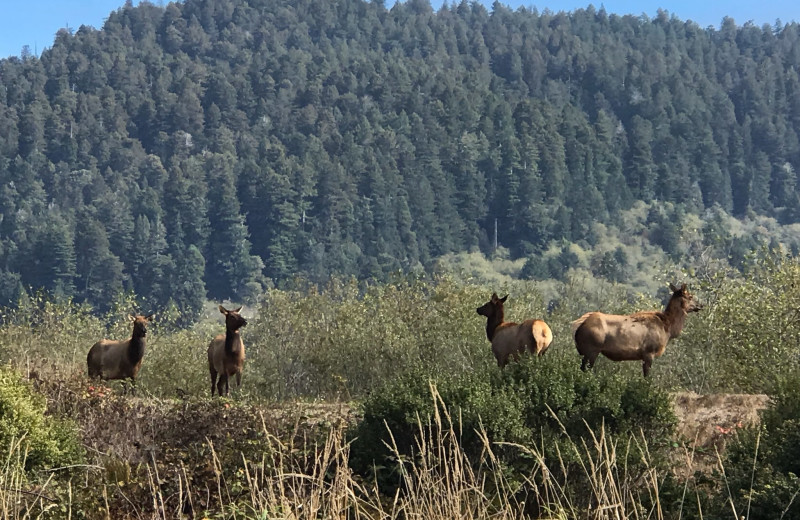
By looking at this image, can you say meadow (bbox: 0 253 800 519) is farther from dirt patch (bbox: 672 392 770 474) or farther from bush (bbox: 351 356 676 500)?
dirt patch (bbox: 672 392 770 474)

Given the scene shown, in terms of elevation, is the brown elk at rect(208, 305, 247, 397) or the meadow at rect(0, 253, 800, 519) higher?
the brown elk at rect(208, 305, 247, 397)

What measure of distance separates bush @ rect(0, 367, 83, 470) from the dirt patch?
684 centimetres

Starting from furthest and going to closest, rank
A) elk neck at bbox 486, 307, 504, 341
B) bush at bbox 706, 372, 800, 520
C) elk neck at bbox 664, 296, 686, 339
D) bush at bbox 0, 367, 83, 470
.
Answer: elk neck at bbox 486, 307, 504, 341 < elk neck at bbox 664, 296, 686, 339 < bush at bbox 0, 367, 83, 470 < bush at bbox 706, 372, 800, 520

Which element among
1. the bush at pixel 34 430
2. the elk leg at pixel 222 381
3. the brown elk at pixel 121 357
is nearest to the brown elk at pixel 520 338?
the elk leg at pixel 222 381

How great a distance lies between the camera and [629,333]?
58.2 feet

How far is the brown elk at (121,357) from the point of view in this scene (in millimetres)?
21406

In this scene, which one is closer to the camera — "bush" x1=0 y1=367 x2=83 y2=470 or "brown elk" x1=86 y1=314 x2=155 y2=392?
"bush" x1=0 y1=367 x2=83 y2=470

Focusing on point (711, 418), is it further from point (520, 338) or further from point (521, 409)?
point (521, 409)

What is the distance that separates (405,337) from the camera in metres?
33.4

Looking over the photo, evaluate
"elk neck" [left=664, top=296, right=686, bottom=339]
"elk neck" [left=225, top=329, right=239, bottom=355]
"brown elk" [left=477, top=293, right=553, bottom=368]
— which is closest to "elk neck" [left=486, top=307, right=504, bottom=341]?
"brown elk" [left=477, top=293, right=553, bottom=368]

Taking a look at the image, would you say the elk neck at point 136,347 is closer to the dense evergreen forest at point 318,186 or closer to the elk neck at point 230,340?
the elk neck at point 230,340

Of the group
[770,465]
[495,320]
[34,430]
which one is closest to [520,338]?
[495,320]

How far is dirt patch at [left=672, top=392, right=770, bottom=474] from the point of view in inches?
536

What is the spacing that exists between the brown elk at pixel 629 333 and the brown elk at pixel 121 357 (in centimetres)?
834
